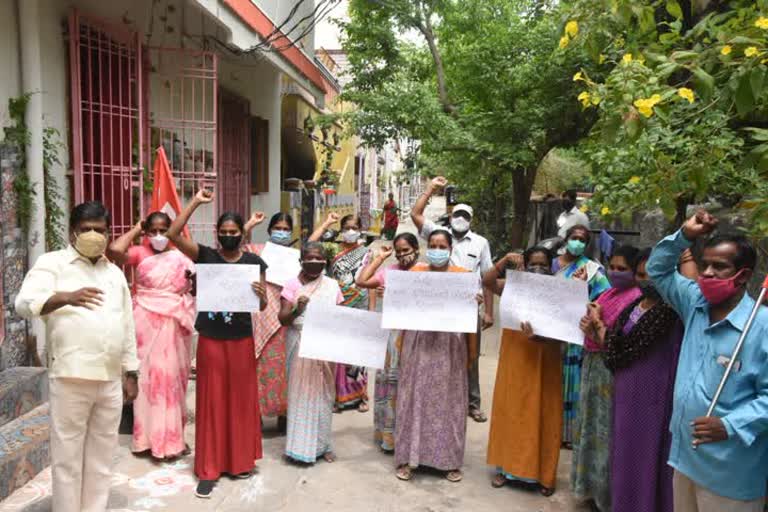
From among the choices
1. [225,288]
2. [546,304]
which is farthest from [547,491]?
[225,288]

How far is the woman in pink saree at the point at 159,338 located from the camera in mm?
4602

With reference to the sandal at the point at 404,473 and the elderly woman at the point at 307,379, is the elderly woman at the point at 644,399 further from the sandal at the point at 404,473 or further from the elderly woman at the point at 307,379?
the elderly woman at the point at 307,379

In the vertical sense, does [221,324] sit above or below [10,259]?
below

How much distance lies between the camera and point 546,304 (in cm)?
414

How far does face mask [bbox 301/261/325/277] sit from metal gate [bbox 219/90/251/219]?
16.5ft

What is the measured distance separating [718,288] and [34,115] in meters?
4.71

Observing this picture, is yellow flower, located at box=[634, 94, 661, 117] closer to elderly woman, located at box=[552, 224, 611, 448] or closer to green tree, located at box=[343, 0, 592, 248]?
elderly woman, located at box=[552, 224, 611, 448]

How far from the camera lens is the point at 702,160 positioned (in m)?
3.41

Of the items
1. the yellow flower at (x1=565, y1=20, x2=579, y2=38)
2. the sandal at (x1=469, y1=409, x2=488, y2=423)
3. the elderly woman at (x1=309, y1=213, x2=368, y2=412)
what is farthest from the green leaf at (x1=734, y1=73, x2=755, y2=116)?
the sandal at (x1=469, y1=409, x2=488, y2=423)

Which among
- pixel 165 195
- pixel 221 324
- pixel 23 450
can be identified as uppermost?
pixel 165 195

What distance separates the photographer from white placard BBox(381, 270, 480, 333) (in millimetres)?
4387

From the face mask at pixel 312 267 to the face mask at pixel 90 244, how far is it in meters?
1.60

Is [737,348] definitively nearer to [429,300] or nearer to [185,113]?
[429,300]

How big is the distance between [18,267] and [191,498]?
2.16m
